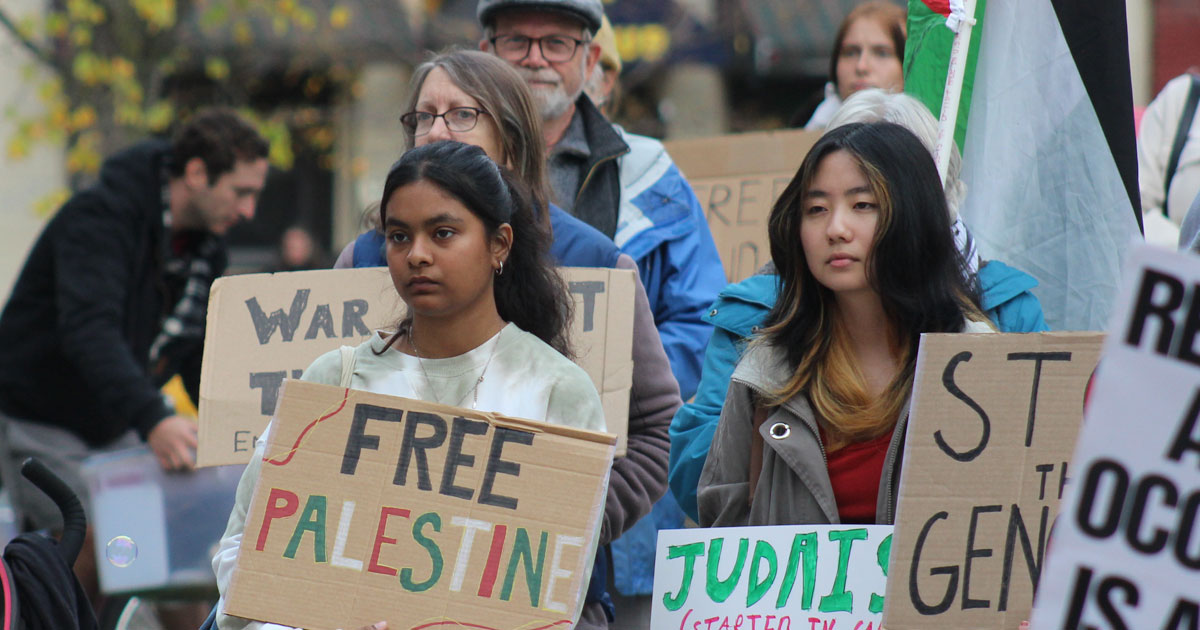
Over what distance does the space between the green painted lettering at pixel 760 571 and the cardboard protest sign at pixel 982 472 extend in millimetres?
334

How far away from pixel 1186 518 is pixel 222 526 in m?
4.13

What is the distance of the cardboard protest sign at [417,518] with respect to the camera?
2.61 m

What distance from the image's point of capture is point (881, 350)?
3.18 m

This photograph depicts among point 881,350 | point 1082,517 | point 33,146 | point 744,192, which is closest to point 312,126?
point 33,146

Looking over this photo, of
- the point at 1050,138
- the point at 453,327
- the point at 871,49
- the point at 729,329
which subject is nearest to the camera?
the point at 453,327

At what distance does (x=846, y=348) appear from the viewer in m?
3.16

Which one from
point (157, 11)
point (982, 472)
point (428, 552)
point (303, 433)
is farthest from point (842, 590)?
point (157, 11)

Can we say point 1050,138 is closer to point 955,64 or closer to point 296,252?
point 955,64

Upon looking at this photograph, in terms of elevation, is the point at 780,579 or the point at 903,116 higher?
the point at 903,116

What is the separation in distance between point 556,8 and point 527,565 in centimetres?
215

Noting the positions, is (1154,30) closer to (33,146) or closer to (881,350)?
(33,146)

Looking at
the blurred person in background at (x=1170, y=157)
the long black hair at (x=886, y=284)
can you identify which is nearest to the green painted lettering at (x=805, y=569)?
the long black hair at (x=886, y=284)

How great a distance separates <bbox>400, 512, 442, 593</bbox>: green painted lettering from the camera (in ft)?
8.60

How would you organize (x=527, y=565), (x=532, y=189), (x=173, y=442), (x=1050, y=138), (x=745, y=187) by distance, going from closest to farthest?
(x=527, y=565), (x=532, y=189), (x=1050, y=138), (x=745, y=187), (x=173, y=442)
